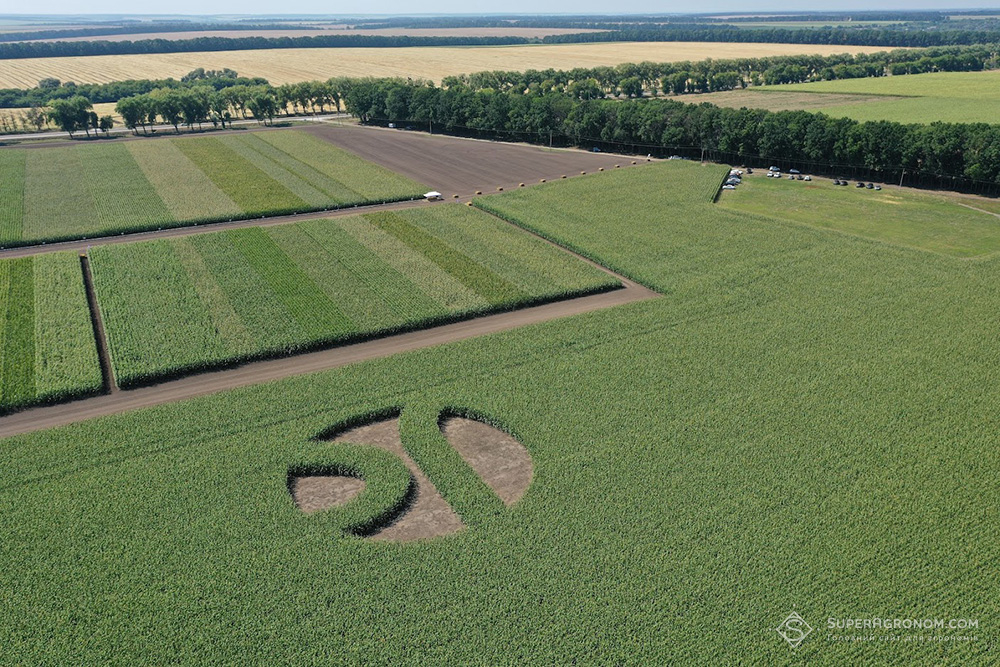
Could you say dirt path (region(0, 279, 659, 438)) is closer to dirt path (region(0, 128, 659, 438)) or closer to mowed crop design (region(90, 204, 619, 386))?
dirt path (region(0, 128, 659, 438))

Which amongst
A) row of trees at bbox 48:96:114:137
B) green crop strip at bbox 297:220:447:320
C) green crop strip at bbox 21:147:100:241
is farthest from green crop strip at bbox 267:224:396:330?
row of trees at bbox 48:96:114:137

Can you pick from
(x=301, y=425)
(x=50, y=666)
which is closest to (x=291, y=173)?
(x=301, y=425)

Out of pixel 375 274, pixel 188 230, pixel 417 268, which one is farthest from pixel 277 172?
pixel 417 268

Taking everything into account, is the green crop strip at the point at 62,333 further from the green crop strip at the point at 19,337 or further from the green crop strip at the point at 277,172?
the green crop strip at the point at 277,172

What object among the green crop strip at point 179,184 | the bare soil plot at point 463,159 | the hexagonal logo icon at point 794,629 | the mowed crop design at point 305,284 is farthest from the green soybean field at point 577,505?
the bare soil plot at point 463,159

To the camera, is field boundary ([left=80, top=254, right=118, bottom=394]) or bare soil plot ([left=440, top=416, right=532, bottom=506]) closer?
bare soil plot ([left=440, top=416, right=532, bottom=506])

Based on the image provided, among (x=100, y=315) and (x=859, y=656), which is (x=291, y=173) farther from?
(x=859, y=656)
